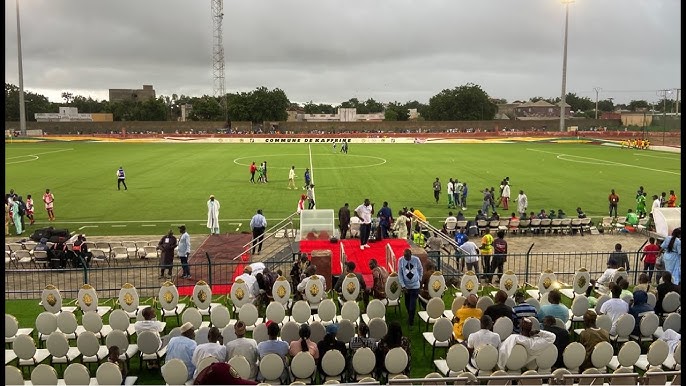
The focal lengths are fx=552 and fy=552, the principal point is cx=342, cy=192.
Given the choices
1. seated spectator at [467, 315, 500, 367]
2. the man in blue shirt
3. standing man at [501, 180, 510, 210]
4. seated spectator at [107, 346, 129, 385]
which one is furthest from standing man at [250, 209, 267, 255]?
standing man at [501, 180, 510, 210]

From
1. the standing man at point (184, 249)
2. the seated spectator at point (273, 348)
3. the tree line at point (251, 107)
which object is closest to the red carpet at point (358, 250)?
the standing man at point (184, 249)

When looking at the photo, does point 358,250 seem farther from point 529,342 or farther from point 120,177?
point 120,177

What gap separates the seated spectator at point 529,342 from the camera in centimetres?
922

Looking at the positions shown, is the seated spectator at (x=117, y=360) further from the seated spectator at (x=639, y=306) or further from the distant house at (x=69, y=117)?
the distant house at (x=69, y=117)

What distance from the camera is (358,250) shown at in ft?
67.4

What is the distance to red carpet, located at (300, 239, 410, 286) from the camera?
18.8 metres

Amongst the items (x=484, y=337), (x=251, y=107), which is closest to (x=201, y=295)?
(x=484, y=337)

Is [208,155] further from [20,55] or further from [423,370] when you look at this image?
[423,370]

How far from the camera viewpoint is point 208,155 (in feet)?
206

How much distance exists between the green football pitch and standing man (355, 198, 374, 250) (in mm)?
7505

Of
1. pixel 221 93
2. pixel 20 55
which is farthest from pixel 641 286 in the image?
pixel 221 93

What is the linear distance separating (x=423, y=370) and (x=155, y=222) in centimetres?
1992

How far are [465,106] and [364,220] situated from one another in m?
127

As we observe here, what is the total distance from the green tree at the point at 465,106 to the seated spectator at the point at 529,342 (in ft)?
446
